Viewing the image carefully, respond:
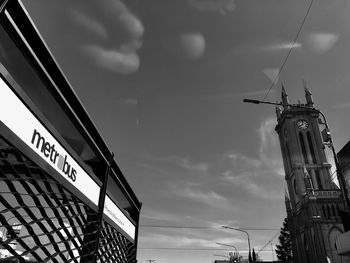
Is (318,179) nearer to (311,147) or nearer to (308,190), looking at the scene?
(311,147)

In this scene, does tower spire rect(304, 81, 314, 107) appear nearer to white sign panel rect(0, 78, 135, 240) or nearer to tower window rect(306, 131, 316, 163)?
tower window rect(306, 131, 316, 163)

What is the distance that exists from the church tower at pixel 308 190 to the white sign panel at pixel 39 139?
6862 centimetres

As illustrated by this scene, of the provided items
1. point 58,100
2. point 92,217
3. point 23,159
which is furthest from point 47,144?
point 92,217

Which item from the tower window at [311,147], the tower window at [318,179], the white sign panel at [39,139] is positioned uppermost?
the tower window at [311,147]

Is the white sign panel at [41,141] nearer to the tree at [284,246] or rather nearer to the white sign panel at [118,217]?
the white sign panel at [118,217]

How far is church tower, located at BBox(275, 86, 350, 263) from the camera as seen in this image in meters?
66.9

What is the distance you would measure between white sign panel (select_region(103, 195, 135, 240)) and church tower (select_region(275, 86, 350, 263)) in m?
65.2

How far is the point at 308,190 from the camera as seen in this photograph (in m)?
73.8

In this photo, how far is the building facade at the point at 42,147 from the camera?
119 inches

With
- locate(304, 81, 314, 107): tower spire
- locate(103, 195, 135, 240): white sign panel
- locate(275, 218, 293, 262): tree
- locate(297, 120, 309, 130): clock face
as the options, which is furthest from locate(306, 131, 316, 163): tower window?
locate(103, 195, 135, 240): white sign panel

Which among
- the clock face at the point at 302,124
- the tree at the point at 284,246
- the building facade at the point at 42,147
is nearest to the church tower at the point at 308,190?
the clock face at the point at 302,124

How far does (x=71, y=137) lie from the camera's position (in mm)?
4742

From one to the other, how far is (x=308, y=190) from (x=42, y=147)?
7881cm

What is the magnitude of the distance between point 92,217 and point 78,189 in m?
0.86
